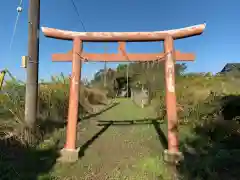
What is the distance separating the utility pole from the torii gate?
0.66 metres

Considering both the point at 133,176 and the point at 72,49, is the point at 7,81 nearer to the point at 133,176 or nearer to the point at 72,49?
the point at 72,49

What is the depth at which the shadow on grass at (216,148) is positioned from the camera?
4188 mm

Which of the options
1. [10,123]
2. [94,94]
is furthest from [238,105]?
[94,94]

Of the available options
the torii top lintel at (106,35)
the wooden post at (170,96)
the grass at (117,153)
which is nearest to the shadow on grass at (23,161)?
the grass at (117,153)

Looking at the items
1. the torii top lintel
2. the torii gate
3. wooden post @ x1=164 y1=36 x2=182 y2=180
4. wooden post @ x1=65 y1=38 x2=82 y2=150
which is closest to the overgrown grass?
wooden post @ x1=65 y1=38 x2=82 y2=150

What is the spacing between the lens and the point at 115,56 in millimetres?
5484

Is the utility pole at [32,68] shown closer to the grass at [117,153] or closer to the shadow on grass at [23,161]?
the shadow on grass at [23,161]

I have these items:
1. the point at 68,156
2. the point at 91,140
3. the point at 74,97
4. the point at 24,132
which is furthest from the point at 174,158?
the point at 24,132

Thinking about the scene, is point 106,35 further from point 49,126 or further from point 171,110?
point 49,126

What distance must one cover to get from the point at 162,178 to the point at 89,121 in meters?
5.33

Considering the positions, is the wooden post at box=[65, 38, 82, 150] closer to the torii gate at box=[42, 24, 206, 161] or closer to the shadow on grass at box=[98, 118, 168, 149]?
the torii gate at box=[42, 24, 206, 161]

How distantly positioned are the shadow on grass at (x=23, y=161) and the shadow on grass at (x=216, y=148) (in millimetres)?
2384

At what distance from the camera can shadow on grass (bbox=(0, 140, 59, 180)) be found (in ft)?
13.8

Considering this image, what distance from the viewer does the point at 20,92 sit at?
700cm
